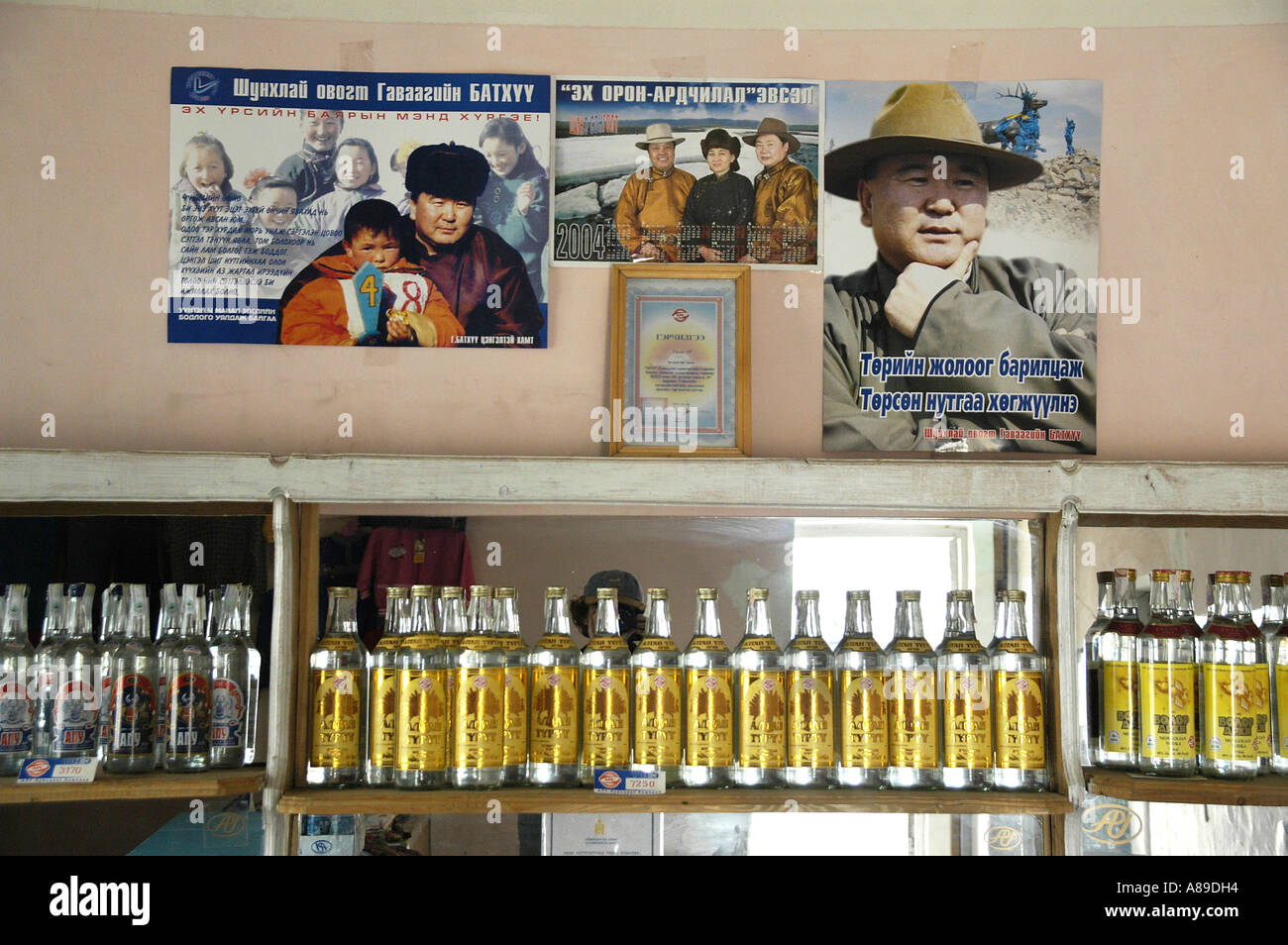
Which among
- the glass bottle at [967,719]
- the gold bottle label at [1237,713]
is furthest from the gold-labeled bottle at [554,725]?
the gold bottle label at [1237,713]

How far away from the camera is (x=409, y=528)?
2.12 metres

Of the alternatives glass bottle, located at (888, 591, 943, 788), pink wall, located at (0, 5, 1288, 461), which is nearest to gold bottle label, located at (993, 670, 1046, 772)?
glass bottle, located at (888, 591, 943, 788)

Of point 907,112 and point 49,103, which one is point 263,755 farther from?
point 907,112

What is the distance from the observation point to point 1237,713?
188cm

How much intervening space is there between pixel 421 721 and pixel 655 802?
42cm

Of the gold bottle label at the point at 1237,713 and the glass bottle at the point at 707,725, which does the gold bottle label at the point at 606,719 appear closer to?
the glass bottle at the point at 707,725

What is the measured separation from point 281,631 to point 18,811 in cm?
70

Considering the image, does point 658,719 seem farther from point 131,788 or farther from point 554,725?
point 131,788

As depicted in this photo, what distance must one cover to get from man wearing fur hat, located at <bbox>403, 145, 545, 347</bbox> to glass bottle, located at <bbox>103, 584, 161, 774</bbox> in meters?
0.85

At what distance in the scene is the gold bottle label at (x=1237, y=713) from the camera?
188 centimetres

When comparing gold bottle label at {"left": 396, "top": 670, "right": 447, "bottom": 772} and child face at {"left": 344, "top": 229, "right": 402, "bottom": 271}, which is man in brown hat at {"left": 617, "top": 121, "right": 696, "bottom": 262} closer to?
child face at {"left": 344, "top": 229, "right": 402, "bottom": 271}

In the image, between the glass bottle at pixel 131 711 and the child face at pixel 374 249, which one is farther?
the child face at pixel 374 249

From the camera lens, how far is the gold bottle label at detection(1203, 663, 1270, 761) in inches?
73.9
